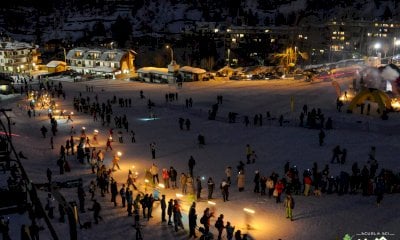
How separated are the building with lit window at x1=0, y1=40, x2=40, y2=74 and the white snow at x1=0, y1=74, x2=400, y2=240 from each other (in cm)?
3240

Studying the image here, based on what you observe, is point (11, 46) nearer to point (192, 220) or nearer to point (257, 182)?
point (257, 182)

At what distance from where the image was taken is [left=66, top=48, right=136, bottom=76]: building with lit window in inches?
2813

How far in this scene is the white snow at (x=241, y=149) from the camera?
15.3 meters

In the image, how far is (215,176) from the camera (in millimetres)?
20969

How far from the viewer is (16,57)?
76.2 metres

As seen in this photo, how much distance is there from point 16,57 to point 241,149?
61.9 m

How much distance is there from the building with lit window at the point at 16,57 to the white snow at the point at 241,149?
32398 millimetres

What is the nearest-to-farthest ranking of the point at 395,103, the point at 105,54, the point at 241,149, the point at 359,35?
the point at 241,149 → the point at 395,103 → the point at 105,54 → the point at 359,35

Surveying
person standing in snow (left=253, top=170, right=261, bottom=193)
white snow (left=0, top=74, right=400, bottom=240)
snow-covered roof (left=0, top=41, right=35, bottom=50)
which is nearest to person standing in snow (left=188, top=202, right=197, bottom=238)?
white snow (left=0, top=74, right=400, bottom=240)

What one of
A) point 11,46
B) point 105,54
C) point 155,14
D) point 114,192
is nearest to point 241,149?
point 114,192

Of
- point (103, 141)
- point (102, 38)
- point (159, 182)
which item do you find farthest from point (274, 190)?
point (102, 38)

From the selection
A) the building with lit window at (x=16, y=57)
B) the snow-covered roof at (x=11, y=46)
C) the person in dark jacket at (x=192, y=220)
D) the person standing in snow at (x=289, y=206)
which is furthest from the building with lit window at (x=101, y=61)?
the person in dark jacket at (x=192, y=220)

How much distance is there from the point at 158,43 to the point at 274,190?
302ft

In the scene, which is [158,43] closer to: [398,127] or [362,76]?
[362,76]
